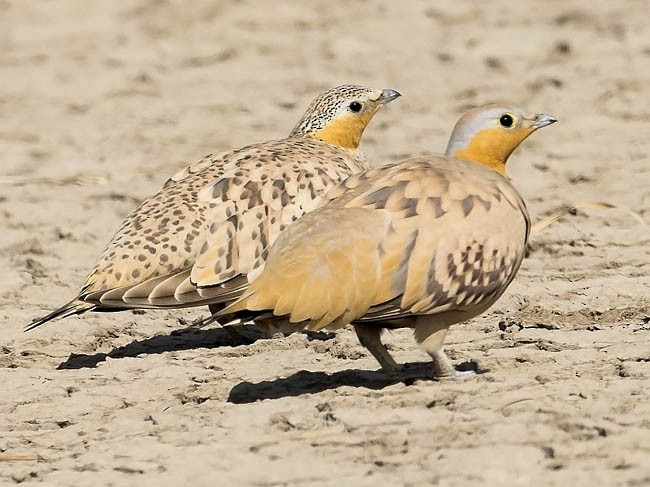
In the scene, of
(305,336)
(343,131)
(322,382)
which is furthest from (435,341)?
(343,131)

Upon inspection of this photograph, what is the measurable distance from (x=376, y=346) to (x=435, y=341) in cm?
30

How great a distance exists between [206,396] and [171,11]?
7833 millimetres

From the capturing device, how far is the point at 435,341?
5672 millimetres

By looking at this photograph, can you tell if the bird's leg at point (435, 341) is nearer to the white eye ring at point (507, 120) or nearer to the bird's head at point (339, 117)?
the white eye ring at point (507, 120)

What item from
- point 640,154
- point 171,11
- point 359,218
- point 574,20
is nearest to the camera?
point 359,218

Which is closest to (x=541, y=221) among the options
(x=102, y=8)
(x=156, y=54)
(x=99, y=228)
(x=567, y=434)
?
(x=99, y=228)

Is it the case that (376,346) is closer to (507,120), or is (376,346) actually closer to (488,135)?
(488,135)

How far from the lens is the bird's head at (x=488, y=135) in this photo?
6312 millimetres

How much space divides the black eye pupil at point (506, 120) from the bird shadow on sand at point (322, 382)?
1.05 metres

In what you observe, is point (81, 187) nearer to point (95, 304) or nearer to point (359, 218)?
point (95, 304)

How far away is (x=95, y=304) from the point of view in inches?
254

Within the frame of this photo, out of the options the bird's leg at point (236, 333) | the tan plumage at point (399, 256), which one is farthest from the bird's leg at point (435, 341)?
the bird's leg at point (236, 333)

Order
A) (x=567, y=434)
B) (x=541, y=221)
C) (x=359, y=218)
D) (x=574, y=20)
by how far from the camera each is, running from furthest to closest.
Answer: (x=574, y=20) < (x=541, y=221) < (x=359, y=218) < (x=567, y=434)

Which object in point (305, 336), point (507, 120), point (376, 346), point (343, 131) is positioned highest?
point (507, 120)
